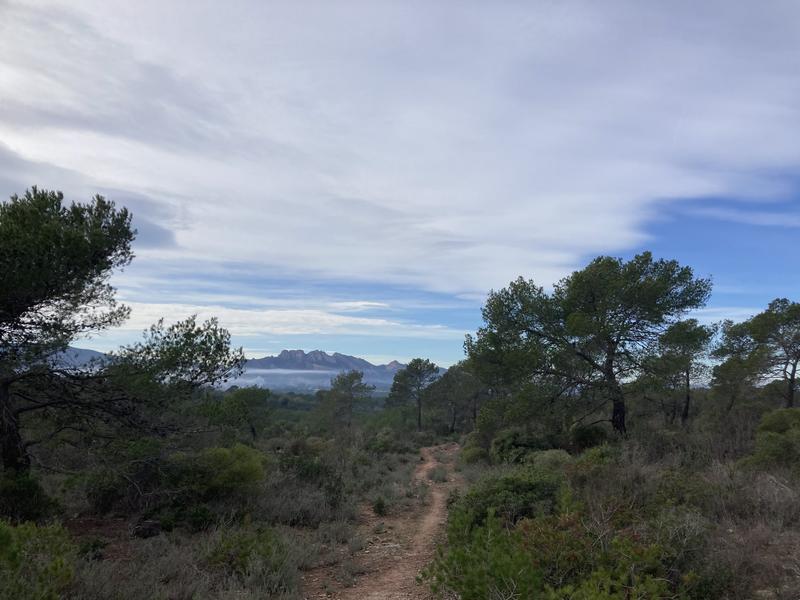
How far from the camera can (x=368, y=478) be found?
16.1 meters

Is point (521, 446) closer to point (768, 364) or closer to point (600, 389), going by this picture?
point (600, 389)

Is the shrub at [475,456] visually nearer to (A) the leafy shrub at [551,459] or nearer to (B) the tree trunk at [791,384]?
(A) the leafy shrub at [551,459]

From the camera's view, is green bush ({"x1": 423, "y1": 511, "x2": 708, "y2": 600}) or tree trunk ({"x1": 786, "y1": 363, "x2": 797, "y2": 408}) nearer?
green bush ({"x1": 423, "y1": 511, "x2": 708, "y2": 600})

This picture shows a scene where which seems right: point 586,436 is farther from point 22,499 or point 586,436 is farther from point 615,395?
point 22,499

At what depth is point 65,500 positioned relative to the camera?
11.1 meters

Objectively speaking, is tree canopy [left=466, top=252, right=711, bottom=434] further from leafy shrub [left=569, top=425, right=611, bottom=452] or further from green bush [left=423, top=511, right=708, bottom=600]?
green bush [left=423, top=511, right=708, bottom=600]

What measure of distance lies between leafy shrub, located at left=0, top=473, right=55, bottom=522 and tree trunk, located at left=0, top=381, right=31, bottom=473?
56 cm

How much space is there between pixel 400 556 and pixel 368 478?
309 inches

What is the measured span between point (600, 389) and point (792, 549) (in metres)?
13.0

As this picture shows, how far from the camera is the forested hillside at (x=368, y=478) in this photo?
5.20 meters

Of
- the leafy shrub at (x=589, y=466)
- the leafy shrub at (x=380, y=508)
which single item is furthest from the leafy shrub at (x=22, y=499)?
the leafy shrub at (x=589, y=466)

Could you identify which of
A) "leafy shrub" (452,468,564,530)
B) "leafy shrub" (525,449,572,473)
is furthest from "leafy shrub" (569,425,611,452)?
"leafy shrub" (452,468,564,530)

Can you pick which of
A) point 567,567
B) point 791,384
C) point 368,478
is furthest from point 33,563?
point 791,384

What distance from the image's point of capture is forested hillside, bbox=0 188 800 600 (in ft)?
17.1
